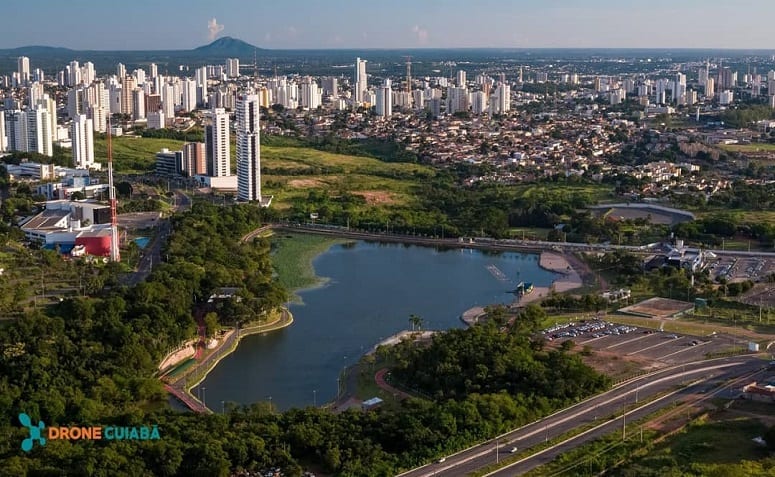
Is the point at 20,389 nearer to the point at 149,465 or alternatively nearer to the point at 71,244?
the point at 149,465

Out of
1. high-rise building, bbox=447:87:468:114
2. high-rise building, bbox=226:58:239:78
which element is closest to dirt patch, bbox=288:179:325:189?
high-rise building, bbox=447:87:468:114

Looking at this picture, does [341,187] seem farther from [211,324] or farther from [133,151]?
[211,324]

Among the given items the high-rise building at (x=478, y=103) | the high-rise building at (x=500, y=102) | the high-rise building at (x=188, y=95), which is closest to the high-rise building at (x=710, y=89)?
the high-rise building at (x=500, y=102)

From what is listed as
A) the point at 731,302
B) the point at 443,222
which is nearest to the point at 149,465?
the point at 731,302

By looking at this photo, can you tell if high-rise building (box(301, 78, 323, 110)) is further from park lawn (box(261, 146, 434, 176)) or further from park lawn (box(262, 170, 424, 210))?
park lawn (box(262, 170, 424, 210))

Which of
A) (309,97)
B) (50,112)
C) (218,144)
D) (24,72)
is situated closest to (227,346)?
(218,144)

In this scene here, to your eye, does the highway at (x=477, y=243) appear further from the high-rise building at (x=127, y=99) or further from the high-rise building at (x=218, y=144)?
the high-rise building at (x=127, y=99)
